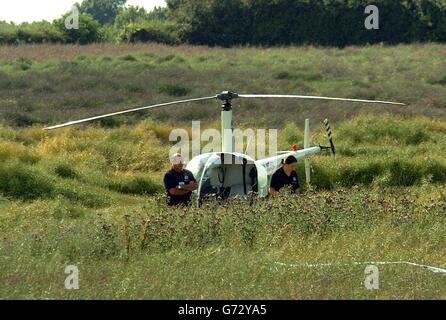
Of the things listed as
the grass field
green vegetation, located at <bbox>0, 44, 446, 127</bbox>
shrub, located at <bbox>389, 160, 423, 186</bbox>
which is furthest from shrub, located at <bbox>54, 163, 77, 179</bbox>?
green vegetation, located at <bbox>0, 44, 446, 127</bbox>

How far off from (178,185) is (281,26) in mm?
42091

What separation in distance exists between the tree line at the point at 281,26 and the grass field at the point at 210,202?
11.9m

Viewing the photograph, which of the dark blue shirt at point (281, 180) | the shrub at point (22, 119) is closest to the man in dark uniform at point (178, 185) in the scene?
the dark blue shirt at point (281, 180)

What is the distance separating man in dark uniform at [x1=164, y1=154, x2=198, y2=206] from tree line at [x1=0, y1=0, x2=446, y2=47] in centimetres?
4057

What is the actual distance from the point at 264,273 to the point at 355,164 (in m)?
10.4

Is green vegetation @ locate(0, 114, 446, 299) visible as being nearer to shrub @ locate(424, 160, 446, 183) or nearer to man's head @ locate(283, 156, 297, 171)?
man's head @ locate(283, 156, 297, 171)

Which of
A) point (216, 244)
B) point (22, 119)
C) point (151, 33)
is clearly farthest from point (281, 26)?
point (216, 244)

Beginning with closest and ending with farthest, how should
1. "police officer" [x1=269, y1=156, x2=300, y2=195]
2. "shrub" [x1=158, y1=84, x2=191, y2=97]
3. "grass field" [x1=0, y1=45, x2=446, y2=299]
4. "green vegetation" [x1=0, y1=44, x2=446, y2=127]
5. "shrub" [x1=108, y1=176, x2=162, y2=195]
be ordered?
"grass field" [x1=0, y1=45, x2=446, y2=299] → "police officer" [x1=269, y1=156, x2=300, y2=195] → "shrub" [x1=108, y1=176, x2=162, y2=195] → "green vegetation" [x1=0, y1=44, x2=446, y2=127] → "shrub" [x1=158, y1=84, x2=191, y2=97]

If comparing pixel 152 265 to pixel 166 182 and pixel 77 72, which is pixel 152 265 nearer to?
pixel 166 182

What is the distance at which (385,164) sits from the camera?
19.0m

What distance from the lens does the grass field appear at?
885 centimetres

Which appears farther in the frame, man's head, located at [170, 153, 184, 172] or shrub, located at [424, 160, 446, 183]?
shrub, located at [424, 160, 446, 183]

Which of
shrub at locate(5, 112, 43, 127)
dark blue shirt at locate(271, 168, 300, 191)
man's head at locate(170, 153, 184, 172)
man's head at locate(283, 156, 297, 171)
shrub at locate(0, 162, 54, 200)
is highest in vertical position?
man's head at locate(170, 153, 184, 172)

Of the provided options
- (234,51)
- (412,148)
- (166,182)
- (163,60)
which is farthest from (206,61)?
(166,182)
